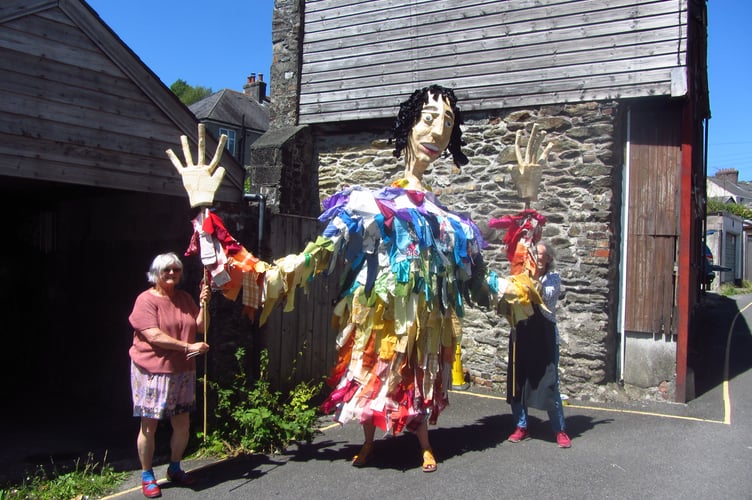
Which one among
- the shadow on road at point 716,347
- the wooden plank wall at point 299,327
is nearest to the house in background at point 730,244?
the shadow on road at point 716,347

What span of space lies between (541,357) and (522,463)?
84 centimetres

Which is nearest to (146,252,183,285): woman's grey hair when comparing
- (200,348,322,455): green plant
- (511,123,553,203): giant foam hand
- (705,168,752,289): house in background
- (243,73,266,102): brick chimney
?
(200,348,322,455): green plant

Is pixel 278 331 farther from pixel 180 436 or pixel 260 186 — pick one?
pixel 260 186

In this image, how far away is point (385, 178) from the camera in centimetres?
857

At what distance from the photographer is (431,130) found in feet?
15.6

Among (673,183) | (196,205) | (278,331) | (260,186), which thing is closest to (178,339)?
(196,205)

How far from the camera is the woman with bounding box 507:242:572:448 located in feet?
16.1

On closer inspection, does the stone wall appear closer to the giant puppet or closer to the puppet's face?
the puppet's face

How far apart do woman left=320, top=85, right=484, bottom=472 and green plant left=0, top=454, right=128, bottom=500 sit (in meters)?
1.59

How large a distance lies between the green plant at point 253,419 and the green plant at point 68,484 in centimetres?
77

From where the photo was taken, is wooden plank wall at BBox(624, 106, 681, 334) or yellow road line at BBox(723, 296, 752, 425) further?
wooden plank wall at BBox(624, 106, 681, 334)

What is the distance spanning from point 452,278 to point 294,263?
1.14 metres

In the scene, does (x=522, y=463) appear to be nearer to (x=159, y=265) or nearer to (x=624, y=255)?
(x=159, y=265)

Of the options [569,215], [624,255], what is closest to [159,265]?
[569,215]
